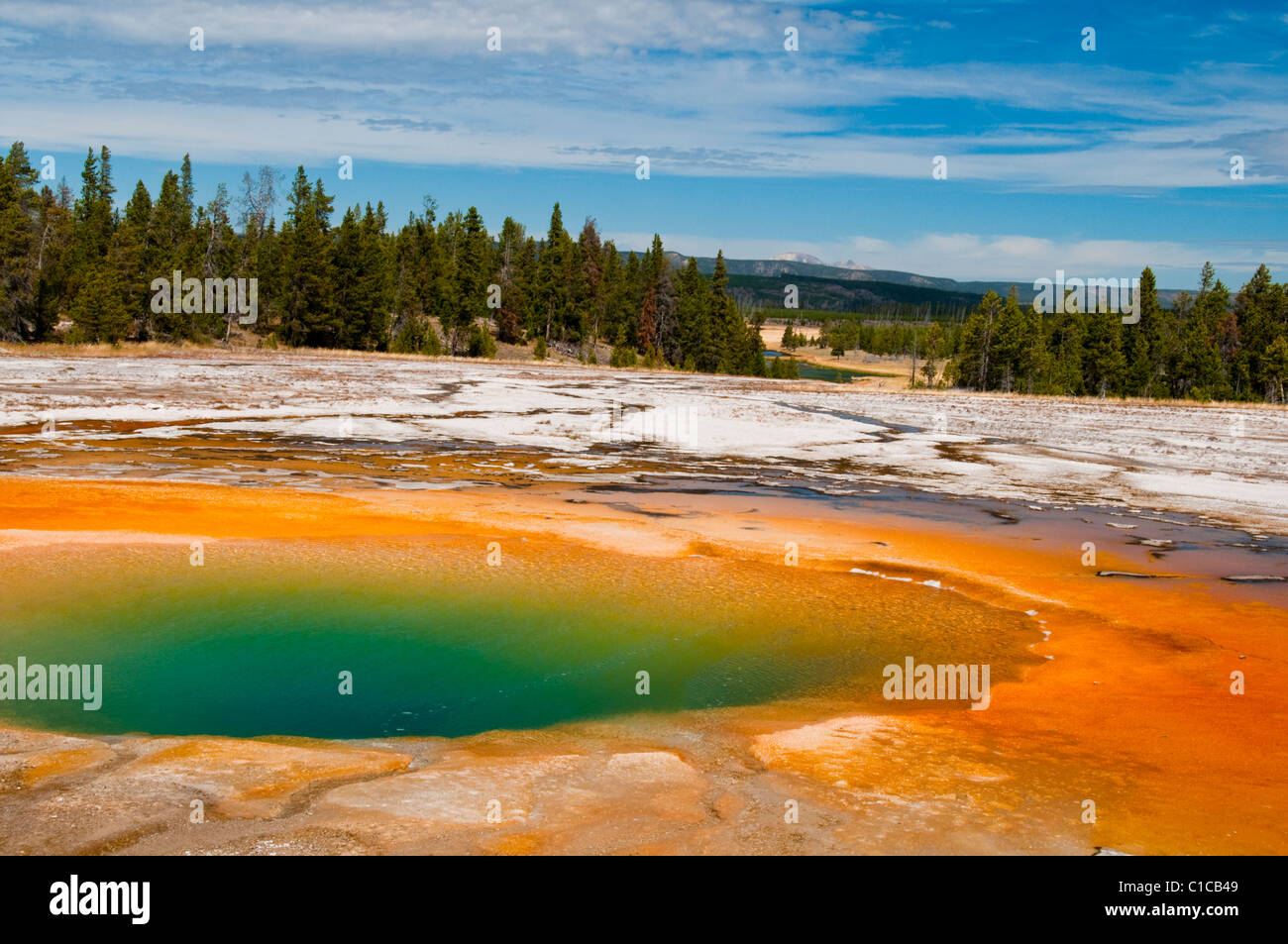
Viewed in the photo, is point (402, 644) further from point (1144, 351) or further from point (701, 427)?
point (1144, 351)

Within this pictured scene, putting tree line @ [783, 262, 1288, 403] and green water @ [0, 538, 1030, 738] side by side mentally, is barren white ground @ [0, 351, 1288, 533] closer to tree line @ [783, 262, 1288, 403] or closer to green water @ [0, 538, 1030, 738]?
green water @ [0, 538, 1030, 738]

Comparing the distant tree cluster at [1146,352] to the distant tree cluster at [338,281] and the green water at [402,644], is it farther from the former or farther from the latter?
the green water at [402,644]

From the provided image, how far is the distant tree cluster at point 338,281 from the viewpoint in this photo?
51816 mm

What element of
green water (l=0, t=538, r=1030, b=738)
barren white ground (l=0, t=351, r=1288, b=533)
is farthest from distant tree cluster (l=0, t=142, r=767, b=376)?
green water (l=0, t=538, r=1030, b=738)

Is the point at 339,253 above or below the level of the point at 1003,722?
above

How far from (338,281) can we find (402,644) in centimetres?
6032

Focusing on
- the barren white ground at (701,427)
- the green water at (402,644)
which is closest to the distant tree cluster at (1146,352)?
the barren white ground at (701,427)

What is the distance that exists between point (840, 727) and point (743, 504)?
882 cm

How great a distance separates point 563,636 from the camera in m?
Result: 8.87

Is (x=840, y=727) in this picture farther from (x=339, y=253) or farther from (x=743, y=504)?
(x=339, y=253)

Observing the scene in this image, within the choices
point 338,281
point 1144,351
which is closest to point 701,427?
point 338,281

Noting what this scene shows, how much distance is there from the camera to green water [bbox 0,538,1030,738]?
709cm

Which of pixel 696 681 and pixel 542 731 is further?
pixel 696 681
